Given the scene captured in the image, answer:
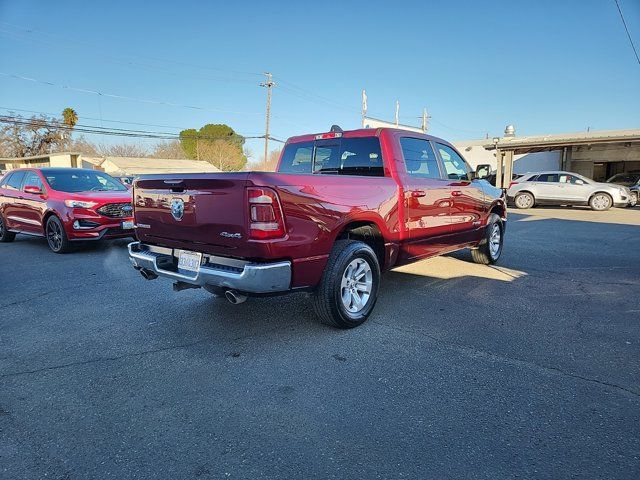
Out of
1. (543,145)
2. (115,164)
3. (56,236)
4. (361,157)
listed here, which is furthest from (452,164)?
(115,164)

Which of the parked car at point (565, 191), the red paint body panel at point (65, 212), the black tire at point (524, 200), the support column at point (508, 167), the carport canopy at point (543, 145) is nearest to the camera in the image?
the red paint body panel at point (65, 212)

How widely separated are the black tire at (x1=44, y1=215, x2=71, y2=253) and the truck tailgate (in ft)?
14.6

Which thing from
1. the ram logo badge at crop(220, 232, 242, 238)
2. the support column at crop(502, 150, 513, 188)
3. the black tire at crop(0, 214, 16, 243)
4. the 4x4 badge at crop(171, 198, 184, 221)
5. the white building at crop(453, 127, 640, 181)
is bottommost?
the black tire at crop(0, 214, 16, 243)

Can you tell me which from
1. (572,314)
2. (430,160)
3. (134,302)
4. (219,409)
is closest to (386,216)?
(430,160)

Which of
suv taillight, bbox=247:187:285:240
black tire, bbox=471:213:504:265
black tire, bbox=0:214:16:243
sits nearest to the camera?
suv taillight, bbox=247:187:285:240

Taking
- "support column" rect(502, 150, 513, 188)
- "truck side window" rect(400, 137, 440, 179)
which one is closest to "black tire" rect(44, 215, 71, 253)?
"truck side window" rect(400, 137, 440, 179)

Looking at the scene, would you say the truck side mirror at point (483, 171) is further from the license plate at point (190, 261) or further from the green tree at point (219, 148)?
the green tree at point (219, 148)

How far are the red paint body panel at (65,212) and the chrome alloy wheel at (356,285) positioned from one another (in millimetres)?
5610

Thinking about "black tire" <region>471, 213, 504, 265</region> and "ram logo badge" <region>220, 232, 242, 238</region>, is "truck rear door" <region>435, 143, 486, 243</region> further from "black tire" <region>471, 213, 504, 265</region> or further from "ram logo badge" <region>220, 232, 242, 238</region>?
"ram logo badge" <region>220, 232, 242, 238</region>

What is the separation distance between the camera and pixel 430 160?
5371mm

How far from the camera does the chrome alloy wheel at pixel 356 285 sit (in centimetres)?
405

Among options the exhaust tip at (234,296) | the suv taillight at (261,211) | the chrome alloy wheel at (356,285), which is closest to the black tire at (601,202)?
the chrome alloy wheel at (356,285)

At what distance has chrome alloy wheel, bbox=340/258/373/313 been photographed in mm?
4051

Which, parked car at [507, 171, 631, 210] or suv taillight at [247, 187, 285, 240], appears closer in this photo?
suv taillight at [247, 187, 285, 240]
